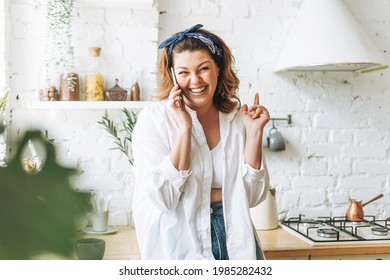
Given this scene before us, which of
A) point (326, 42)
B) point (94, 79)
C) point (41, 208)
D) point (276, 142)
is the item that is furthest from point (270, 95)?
point (41, 208)

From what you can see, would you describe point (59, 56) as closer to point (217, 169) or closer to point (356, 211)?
point (217, 169)

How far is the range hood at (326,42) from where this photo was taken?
1761 millimetres

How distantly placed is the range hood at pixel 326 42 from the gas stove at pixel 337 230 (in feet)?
1.95

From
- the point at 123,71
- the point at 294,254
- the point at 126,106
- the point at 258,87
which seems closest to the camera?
the point at 294,254

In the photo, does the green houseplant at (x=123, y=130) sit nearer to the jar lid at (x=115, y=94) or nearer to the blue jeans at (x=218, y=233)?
the jar lid at (x=115, y=94)

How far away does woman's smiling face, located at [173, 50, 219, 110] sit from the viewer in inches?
47.4

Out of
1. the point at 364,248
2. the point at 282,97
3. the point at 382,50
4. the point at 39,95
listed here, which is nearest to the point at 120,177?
the point at 39,95

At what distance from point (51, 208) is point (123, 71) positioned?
158 cm

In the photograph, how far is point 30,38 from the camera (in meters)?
1.74

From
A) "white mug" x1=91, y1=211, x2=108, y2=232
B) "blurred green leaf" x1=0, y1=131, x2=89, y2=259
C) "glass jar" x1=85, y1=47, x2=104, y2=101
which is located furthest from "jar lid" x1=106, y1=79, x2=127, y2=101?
"blurred green leaf" x1=0, y1=131, x2=89, y2=259

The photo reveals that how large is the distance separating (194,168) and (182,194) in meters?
0.07

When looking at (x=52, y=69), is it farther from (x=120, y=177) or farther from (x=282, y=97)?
(x=282, y=97)

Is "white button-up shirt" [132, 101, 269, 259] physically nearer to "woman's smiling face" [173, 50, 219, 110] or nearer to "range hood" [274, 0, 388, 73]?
"woman's smiling face" [173, 50, 219, 110]

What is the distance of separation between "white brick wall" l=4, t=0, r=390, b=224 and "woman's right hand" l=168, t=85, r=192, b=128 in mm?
633
